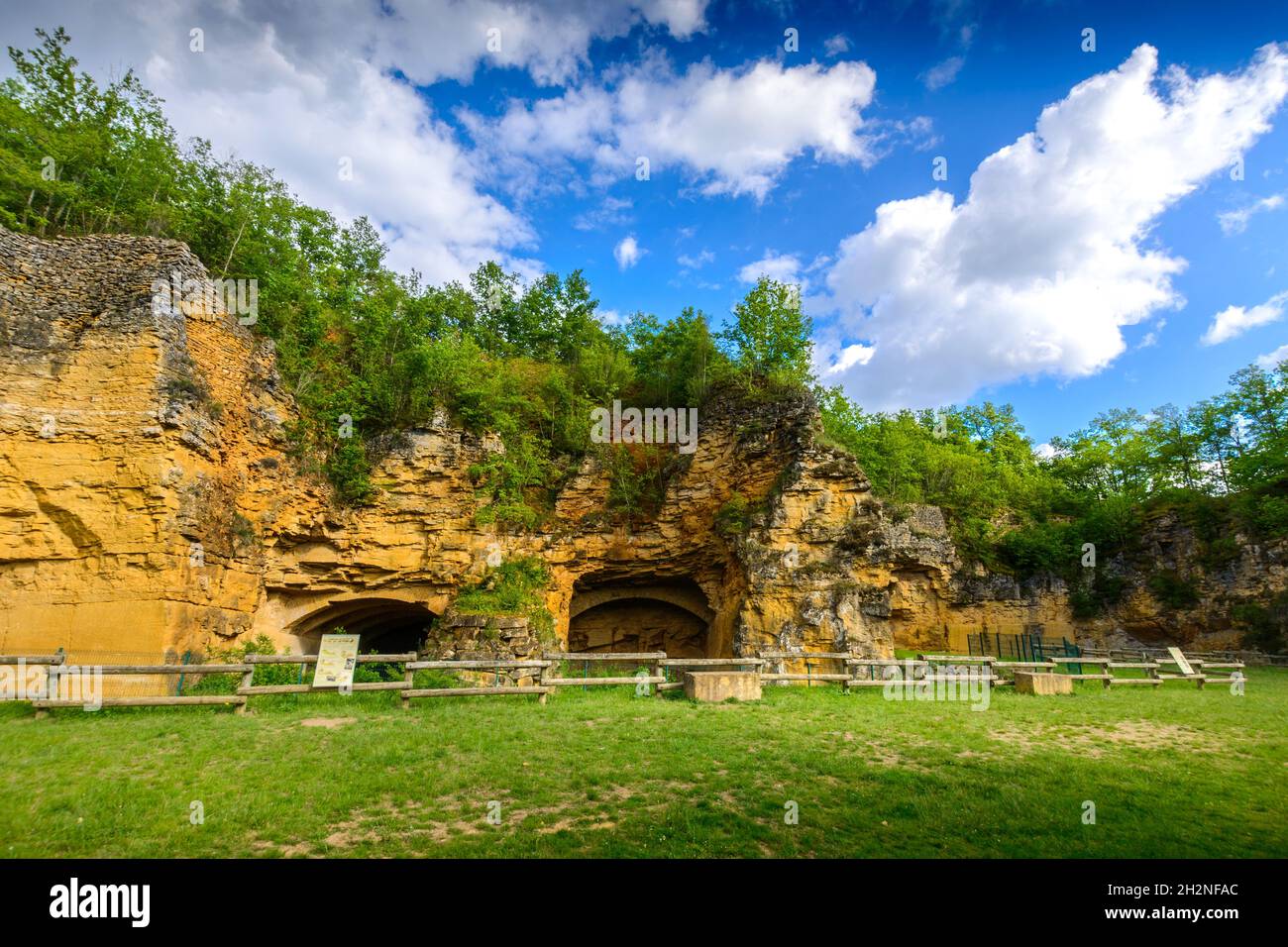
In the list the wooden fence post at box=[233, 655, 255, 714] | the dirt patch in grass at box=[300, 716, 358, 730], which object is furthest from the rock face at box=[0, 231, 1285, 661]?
the dirt patch in grass at box=[300, 716, 358, 730]

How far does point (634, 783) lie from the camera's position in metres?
7.27

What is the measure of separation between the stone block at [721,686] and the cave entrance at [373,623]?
10.8 metres

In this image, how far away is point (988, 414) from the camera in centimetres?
4834

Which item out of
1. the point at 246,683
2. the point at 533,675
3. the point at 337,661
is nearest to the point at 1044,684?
the point at 533,675

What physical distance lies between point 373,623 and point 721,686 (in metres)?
16.9

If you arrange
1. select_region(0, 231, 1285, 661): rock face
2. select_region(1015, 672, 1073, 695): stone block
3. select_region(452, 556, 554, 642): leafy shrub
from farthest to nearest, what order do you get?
select_region(452, 556, 554, 642): leafy shrub → select_region(1015, 672, 1073, 695): stone block → select_region(0, 231, 1285, 661): rock face

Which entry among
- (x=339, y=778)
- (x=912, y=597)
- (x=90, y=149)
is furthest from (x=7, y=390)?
(x=912, y=597)

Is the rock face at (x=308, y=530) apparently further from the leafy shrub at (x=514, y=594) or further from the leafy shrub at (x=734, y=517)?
the leafy shrub at (x=514, y=594)

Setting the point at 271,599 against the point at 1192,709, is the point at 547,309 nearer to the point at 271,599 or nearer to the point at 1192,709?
the point at 271,599

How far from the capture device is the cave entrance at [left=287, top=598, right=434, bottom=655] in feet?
66.2

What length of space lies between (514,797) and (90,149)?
26.5m

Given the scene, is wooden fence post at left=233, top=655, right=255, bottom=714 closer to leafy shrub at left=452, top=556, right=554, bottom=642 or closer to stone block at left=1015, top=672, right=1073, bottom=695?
leafy shrub at left=452, top=556, right=554, bottom=642

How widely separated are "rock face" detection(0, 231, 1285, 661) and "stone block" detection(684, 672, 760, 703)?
5945 mm

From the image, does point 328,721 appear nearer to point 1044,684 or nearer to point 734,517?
point 734,517
